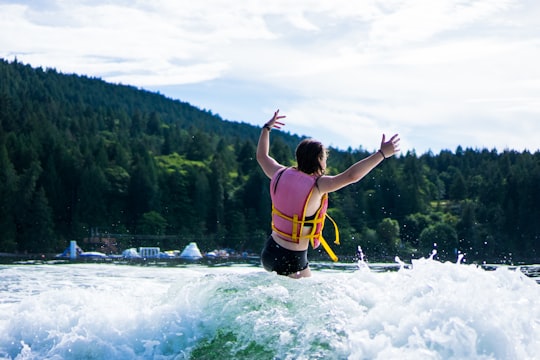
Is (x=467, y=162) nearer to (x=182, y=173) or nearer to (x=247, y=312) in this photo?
(x=182, y=173)

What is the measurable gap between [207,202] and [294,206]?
414 feet

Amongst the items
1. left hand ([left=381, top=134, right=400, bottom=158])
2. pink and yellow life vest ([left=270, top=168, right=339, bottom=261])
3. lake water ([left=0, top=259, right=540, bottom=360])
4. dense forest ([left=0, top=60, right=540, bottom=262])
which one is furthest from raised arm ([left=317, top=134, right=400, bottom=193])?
dense forest ([left=0, top=60, right=540, bottom=262])

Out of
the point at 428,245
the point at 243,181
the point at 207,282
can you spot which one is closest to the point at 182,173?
the point at 243,181

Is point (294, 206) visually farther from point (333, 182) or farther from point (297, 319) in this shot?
point (297, 319)

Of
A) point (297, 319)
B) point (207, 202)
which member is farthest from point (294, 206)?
point (207, 202)

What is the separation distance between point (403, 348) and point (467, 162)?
553 ft

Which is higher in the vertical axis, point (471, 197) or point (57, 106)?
point (57, 106)

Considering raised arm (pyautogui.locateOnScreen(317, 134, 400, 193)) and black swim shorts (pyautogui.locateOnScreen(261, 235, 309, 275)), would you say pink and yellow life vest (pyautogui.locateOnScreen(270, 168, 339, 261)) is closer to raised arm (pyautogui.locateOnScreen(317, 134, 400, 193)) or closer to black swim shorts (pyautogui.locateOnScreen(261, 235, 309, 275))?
black swim shorts (pyautogui.locateOnScreen(261, 235, 309, 275))

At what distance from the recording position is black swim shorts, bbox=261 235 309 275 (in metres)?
7.04

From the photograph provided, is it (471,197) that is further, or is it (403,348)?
(471,197)

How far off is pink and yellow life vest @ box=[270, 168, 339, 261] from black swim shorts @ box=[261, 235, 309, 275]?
0.42ft

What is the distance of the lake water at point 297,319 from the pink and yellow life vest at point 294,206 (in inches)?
16.9

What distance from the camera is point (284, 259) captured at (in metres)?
7.05

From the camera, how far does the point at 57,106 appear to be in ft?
570
